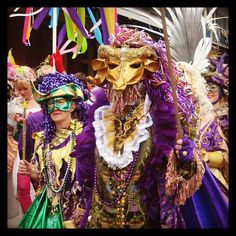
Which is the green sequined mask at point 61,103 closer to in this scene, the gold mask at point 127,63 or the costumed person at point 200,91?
the gold mask at point 127,63

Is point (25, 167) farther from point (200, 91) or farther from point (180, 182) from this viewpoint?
point (200, 91)

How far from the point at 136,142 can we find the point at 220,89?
2.34 feet

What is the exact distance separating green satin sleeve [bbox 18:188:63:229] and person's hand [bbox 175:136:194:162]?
3.11 ft

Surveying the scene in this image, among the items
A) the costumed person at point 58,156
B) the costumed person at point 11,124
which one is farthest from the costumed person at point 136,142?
the costumed person at point 11,124

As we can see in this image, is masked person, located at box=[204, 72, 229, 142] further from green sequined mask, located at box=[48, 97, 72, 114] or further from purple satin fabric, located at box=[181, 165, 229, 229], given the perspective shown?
green sequined mask, located at box=[48, 97, 72, 114]

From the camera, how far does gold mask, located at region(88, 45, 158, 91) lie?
141 inches

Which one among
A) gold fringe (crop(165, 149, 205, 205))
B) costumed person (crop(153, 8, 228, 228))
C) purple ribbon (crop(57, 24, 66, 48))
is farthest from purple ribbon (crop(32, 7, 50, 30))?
gold fringe (crop(165, 149, 205, 205))

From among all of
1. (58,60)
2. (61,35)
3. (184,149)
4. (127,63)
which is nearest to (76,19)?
(61,35)

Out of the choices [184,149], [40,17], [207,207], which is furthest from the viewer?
[40,17]

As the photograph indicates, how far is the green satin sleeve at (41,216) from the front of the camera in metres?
3.92

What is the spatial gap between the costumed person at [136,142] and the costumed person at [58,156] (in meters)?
0.26

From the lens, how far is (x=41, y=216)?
3953mm

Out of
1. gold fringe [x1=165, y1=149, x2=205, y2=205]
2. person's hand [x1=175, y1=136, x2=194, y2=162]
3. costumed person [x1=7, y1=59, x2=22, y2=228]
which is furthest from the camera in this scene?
costumed person [x1=7, y1=59, x2=22, y2=228]
